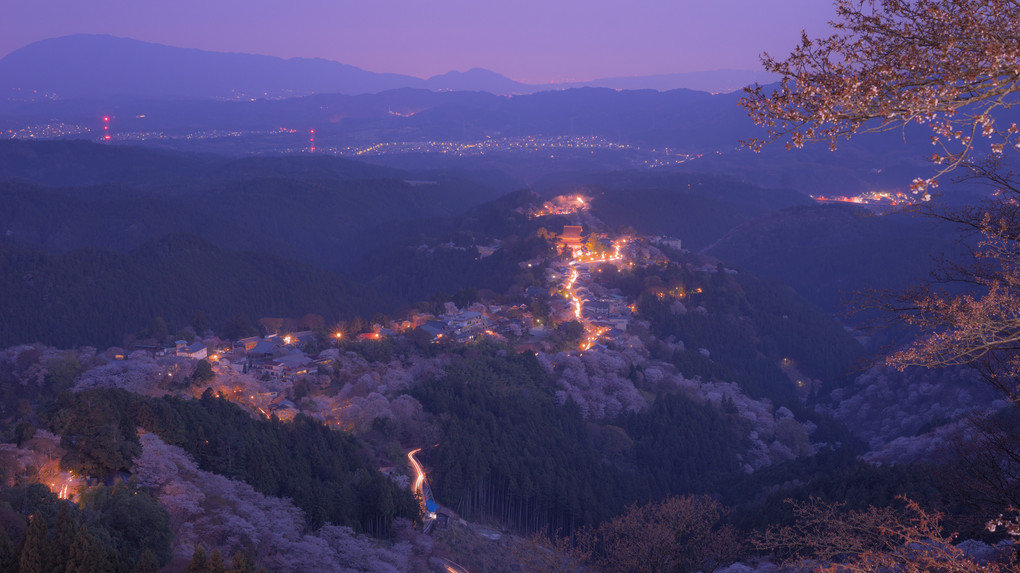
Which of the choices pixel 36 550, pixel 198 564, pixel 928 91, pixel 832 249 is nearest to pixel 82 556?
pixel 36 550

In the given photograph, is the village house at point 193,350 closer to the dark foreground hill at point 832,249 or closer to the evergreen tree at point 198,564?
the evergreen tree at point 198,564

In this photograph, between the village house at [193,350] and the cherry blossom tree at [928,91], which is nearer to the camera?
the cherry blossom tree at [928,91]

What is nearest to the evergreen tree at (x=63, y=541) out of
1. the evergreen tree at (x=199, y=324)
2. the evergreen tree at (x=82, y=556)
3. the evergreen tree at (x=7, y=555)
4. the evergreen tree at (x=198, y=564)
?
the evergreen tree at (x=82, y=556)

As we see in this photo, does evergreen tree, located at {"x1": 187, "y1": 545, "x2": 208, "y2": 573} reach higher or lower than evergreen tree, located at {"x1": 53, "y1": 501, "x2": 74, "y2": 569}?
lower

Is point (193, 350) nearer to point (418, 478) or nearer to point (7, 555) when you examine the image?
point (418, 478)

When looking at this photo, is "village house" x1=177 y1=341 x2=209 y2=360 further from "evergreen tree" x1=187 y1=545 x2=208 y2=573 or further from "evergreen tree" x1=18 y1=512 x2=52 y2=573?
"evergreen tree" x1=187 y1=545 x2=208 y2=573

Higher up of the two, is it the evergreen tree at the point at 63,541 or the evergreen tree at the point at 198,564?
the evergreen tree at the point at 63,541

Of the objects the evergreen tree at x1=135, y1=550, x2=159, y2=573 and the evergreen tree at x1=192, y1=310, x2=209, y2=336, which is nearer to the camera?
the evergreen tree at x1=135, y1=550, x2=159, y2=573

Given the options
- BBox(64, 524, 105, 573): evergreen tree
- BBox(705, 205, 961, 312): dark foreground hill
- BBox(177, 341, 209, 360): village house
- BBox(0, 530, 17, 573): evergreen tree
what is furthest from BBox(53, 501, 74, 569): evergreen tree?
BBox(705, 205, 961, 312): dark foreground hill

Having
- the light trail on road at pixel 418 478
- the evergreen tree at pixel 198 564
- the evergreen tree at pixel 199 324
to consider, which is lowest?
the light trail on road at pixel 418 478
